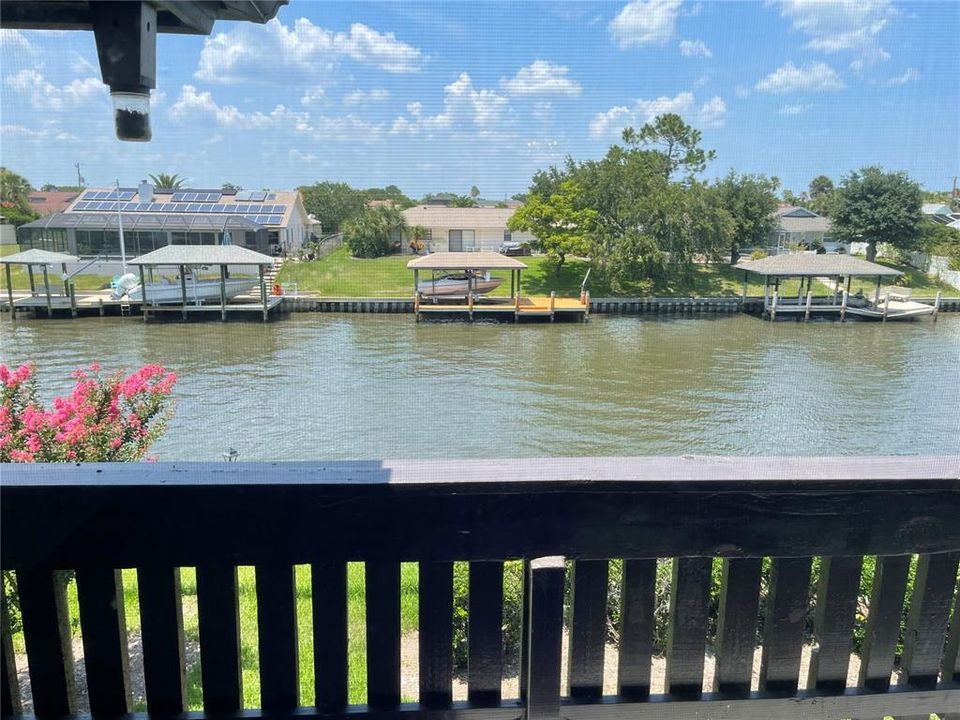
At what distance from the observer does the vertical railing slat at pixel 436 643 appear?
0.73 m

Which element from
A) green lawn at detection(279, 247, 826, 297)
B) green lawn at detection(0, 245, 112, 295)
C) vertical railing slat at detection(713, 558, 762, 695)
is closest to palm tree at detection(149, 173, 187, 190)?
green lawn at detection(0, 245, 112, 295)

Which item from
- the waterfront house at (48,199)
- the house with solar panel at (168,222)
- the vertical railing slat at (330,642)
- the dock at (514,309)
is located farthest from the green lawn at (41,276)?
the dock at (514,309)

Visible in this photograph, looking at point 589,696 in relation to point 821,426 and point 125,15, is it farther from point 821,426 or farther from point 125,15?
point 821,426

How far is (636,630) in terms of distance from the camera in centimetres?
77

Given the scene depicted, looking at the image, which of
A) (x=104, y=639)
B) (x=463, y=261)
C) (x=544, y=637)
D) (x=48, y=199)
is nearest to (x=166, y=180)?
(x=48, y=199)

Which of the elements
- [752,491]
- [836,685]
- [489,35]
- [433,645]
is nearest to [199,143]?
[489,35]

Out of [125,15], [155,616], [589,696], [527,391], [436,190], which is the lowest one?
[527,391]

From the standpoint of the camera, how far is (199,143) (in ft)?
4.22

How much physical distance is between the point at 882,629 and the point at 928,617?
51 millimetres

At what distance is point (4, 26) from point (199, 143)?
364 mm

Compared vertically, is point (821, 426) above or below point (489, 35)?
below

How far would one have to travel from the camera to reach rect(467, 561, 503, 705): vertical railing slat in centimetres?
74

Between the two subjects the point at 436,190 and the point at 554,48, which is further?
the point at 436,190

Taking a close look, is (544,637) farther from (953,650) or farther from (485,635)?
(953,650)
